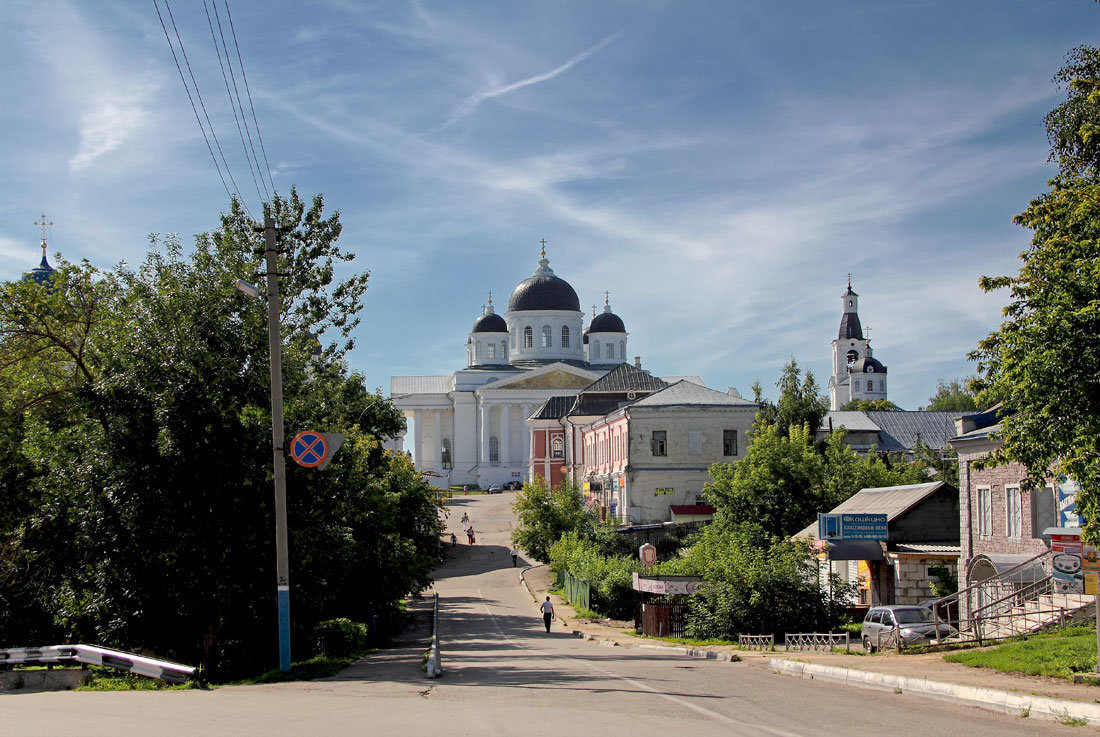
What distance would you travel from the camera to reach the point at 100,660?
624 inches

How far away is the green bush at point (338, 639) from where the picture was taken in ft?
69.2

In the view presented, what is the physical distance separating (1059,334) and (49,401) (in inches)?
722

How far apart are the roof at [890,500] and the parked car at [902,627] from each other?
28.9 feet

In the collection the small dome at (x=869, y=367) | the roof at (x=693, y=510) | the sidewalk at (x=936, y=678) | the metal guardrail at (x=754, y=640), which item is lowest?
the metal guardrail at (x=754, y=640)

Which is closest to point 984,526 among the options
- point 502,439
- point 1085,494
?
point 1085,494

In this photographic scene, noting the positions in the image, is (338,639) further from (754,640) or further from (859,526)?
(859,526)

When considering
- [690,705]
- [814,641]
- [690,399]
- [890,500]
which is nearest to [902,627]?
[814,641]

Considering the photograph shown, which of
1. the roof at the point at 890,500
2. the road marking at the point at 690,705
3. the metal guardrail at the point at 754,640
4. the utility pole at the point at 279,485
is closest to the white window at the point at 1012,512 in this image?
the roof at the point at 890,500

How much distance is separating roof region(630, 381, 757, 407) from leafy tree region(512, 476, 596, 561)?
6118 millimetres

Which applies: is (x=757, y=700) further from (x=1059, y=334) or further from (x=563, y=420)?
(x=563, y=420)

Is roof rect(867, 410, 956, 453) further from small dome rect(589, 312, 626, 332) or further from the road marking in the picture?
the road marking

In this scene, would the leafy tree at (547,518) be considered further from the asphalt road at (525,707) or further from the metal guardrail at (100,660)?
the metal guardrail at (100,660)

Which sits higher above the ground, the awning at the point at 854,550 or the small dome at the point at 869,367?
the small dome at the point at 869,367

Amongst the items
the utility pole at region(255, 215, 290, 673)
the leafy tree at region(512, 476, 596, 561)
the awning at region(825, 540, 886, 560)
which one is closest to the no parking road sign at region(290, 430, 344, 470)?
the utility pole at region(255, 215, 290, 673)
